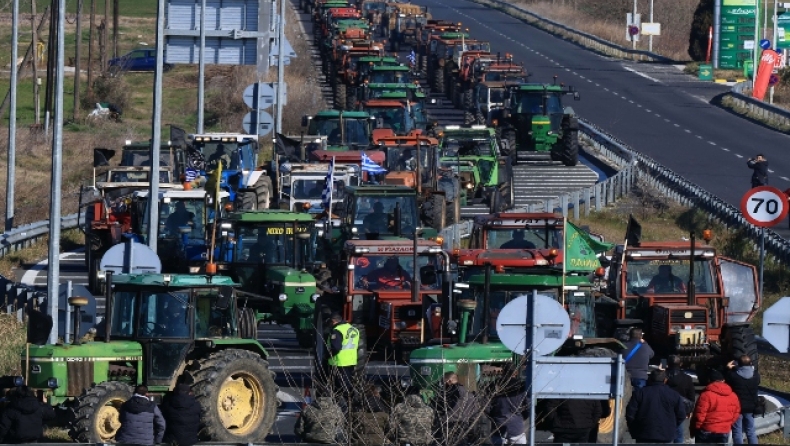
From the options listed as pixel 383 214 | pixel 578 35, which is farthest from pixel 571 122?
pixel 578 35

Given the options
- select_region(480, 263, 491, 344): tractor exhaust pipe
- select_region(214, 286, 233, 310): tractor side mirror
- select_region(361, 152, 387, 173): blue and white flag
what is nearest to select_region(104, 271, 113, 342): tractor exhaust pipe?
select_region(214, 286, 233, 310): tractor side mirror

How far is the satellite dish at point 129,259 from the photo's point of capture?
74.9 feet

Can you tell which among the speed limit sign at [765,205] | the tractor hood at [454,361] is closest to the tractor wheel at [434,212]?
the speed limit sign at [765,205]

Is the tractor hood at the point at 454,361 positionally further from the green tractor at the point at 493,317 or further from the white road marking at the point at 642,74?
the white road marking at the point at 642,74

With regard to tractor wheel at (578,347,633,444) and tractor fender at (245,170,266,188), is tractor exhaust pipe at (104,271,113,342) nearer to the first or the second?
tractor wheel at (578,347,633,444)

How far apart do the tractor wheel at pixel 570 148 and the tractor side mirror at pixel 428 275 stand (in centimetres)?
2428

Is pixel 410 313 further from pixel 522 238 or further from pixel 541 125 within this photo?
pixel 541 125

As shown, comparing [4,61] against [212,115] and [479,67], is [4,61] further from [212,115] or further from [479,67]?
[479,67]

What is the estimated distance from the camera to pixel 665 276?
2467 centimetres

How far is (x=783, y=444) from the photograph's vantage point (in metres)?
20.5

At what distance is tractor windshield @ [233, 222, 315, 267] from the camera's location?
90.4ft

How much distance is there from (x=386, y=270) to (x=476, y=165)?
18.1 m

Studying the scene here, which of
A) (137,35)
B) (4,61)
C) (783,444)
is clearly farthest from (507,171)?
(137,35)

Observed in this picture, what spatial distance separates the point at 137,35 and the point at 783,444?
8379 cm
